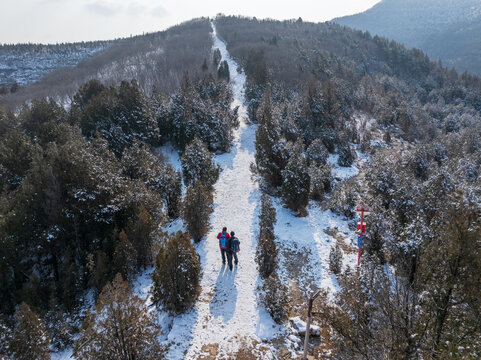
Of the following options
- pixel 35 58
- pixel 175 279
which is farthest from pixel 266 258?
pixel 35 58

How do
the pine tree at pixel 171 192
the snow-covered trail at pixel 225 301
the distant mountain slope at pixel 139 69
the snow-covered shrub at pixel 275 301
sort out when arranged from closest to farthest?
the snow-covered trail at pixel 225 301 < the snow-covered shrub at pixel 275 301 < the pine tree at pixel 171 192 < the distant mountain slope at pixel 139 69

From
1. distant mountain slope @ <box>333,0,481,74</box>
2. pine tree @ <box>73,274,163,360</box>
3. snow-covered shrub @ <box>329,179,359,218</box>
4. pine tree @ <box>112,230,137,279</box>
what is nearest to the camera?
pine tree @ <box>73,274,163,360</box>

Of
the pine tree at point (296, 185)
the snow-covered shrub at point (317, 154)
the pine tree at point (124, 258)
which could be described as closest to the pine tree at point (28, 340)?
the pine tree at point (124, 258)

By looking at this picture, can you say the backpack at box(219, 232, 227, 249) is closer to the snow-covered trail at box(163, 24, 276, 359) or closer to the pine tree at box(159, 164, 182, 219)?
the snow-covered trail at box(163, 24, 276, 359)

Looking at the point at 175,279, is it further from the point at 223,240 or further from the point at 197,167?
the point at 197,167

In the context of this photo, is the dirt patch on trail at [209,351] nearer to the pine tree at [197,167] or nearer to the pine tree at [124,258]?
the pine tree at [124,258]

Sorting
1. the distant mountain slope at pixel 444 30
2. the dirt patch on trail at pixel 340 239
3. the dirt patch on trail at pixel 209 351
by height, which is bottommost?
the dirt patch on trail at pixel 340 239

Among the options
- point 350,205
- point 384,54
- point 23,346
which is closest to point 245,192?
point 350,205

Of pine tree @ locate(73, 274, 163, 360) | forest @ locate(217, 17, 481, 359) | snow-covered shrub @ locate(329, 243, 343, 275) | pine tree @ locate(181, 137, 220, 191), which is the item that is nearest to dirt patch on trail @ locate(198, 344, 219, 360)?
pine tree @ locate(73, 274, 163, 360)
